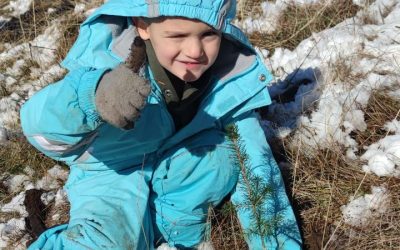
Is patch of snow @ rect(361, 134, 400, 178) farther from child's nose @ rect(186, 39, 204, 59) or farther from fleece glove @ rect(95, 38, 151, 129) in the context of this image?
fleece glove @ rect(95, 38, 151, 129)

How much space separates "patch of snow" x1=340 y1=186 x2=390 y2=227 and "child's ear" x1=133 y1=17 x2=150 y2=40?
43.2 inches

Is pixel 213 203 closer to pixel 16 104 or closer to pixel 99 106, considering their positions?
pixel 99 106

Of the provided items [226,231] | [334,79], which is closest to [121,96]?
[226,231]

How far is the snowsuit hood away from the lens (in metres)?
2.19

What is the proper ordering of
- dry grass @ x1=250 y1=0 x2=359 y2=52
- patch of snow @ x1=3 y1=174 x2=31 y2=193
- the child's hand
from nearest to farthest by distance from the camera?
the child's hand → patch of snow @ x1=3 y1=174 x2=31 y2=193 → dry grass @ x1=250 y1=0 x2=359 y2=52


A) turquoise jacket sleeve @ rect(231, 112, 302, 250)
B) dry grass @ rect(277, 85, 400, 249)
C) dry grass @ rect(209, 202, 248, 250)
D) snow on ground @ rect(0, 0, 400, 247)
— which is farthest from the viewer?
snow on ground @ rect(0, 0, 400, 247)

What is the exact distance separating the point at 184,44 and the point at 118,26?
16.8 inches

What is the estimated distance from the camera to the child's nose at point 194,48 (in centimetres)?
223

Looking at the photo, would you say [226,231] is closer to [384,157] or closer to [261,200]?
[261,200]

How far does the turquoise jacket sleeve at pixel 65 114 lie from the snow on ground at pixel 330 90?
2.62 feet

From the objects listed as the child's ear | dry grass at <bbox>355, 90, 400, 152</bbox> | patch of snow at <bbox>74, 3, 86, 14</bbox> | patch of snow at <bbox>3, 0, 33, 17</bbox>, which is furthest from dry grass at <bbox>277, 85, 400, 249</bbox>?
patch of snow at <bbox>3, 0, 33, 17</bbox>

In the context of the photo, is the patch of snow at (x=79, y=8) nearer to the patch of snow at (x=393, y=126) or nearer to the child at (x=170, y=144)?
the child at (x=170, y=144)

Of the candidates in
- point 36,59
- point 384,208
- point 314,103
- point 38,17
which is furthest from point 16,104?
point 384,208

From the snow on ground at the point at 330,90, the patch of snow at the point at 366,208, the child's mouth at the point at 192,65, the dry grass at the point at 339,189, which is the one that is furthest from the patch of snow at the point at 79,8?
the patch of snow at the point at 366,208
